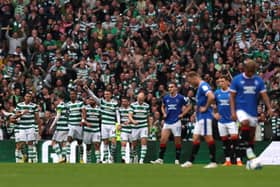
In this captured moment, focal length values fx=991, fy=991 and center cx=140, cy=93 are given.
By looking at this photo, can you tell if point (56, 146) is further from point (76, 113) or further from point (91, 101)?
point (91, 101)

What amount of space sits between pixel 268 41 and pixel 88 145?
7.99 metres

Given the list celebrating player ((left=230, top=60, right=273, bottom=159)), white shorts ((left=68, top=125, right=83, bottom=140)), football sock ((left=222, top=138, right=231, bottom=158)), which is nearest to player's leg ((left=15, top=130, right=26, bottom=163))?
white shorts ((left=68, top=125, right=83, bottom=140))

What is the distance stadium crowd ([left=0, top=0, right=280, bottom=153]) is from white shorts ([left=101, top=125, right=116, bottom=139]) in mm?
1479

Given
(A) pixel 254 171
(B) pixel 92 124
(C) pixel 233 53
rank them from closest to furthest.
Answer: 1. (A) pixel 254 171
2. (B) pixel 92 124
3. (C) pixel 233 53

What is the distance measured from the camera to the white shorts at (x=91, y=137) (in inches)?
1221

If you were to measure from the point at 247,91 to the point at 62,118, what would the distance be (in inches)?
470

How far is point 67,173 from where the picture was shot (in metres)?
20.5

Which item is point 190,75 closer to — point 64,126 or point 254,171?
point 254,171

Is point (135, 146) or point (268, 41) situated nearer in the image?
point (135, 146)

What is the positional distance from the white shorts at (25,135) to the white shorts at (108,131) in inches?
88.0

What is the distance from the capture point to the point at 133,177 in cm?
1919

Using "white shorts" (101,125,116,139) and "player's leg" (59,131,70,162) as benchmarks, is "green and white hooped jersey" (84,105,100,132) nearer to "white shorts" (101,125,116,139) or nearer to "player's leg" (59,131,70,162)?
"white shorts" (101,125,116,139)

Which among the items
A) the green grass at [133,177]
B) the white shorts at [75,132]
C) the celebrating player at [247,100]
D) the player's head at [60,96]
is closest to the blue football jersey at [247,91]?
the celebrating player at [247,100]

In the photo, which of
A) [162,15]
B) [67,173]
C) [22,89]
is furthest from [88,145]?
[67,173]
